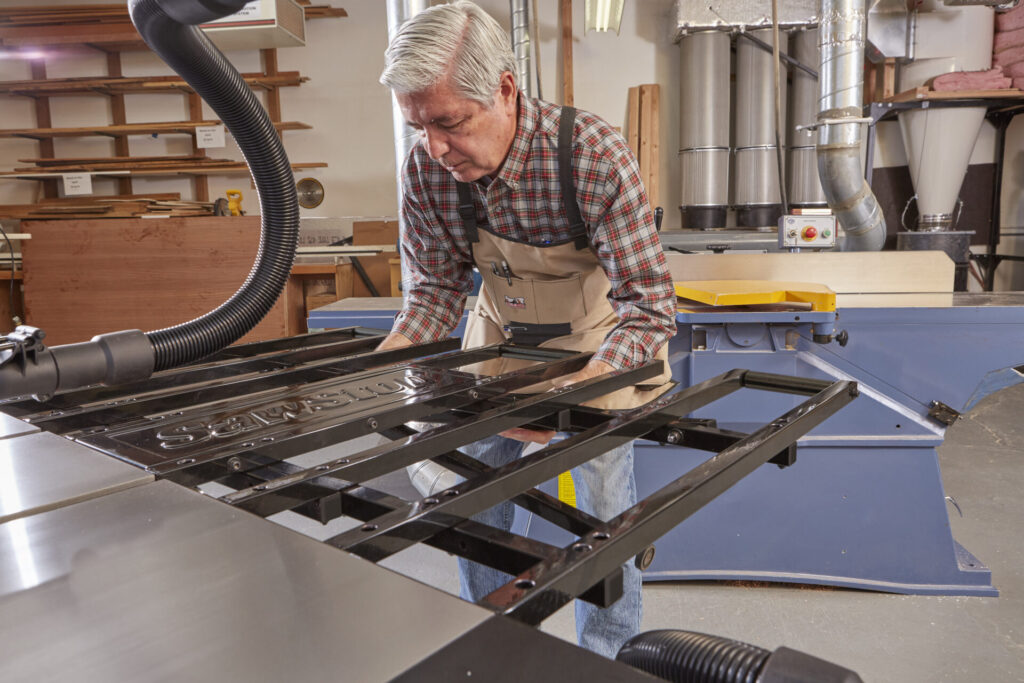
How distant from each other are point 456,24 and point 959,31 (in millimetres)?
4816

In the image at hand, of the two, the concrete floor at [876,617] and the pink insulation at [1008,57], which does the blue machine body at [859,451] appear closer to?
the concrete floor at [876,617]

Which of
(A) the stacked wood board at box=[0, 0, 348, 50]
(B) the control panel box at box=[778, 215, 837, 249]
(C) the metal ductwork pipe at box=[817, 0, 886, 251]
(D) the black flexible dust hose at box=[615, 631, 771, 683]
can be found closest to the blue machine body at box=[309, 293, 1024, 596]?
(B) the control panel box at box=[778, 215, 837, 249]

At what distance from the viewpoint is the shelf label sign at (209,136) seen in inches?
208

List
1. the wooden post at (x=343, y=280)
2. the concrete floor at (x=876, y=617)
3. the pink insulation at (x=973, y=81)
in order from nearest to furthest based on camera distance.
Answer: the concrete floor at (x=876, y=617) → the wooden post at (x=343, y=280) → the pink insulation at (x=973, y=81)

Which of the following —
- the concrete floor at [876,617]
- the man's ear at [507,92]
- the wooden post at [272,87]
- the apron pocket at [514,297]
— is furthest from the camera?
the wooden post at [272,87]

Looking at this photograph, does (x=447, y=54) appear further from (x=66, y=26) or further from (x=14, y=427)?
(x=66, y=26)

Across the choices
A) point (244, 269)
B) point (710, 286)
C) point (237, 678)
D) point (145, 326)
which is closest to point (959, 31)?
point (710, 286)

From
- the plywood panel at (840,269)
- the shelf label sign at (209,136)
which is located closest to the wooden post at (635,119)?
the shelf label sign at (209,136)

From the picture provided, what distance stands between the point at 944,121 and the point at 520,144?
14.4 feet

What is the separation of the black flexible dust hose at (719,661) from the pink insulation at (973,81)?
5128 millimetres

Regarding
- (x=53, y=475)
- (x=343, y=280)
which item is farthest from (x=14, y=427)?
(x=343, y=280)

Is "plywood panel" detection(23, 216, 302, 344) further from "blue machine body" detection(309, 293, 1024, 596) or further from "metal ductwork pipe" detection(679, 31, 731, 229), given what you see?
"metal ductwork pipe" detection(679, 31, 731, 229)

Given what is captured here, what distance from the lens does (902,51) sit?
474 cm

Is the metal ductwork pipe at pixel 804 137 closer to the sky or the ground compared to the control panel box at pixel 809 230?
closer to the sky
